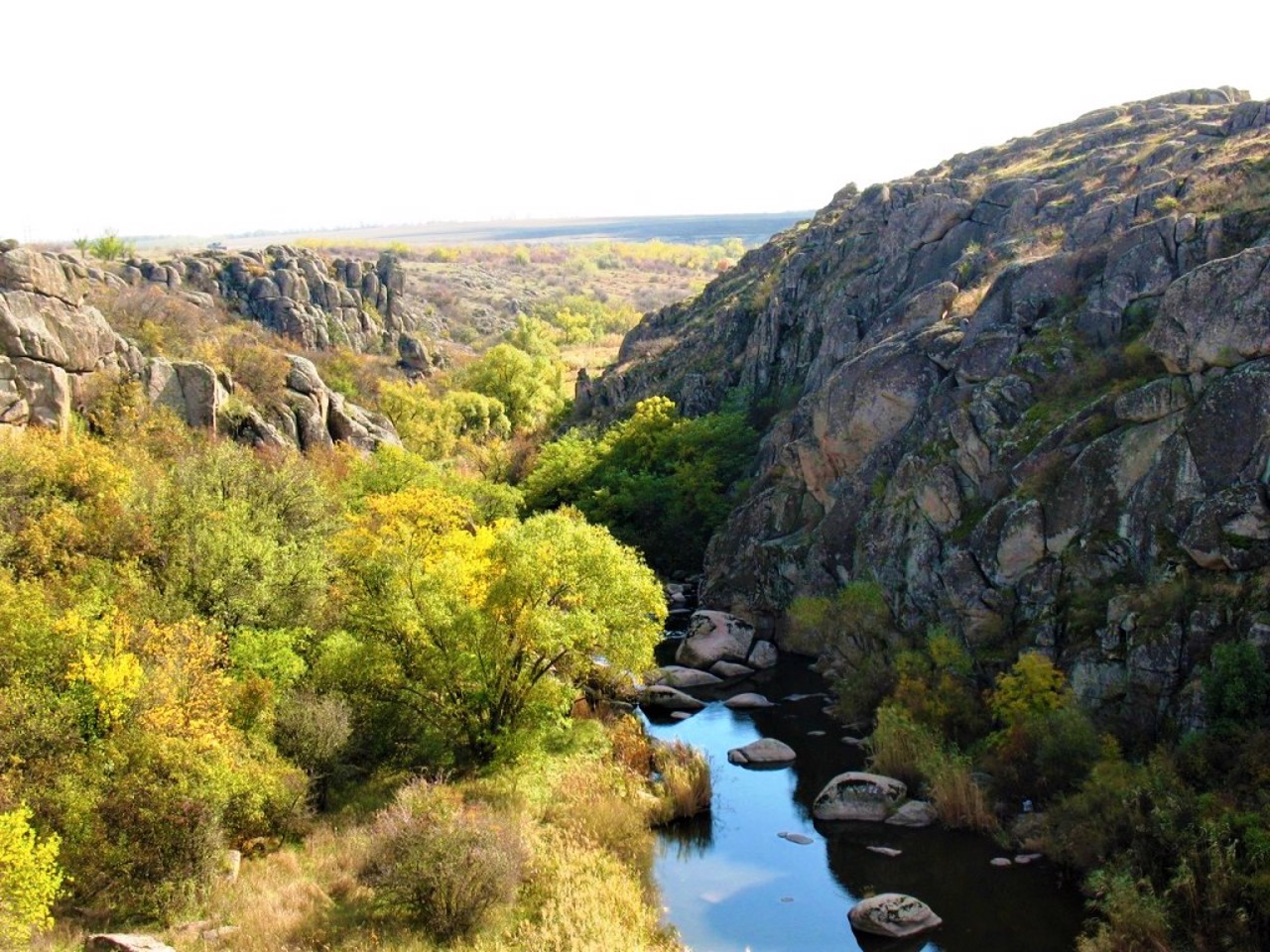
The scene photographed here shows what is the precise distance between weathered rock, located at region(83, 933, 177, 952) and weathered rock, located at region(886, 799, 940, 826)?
16715mm

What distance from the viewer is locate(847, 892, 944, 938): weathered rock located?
22312 millimetres

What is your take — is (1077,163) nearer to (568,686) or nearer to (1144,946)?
(568,686)

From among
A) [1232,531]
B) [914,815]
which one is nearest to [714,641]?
[914,815]

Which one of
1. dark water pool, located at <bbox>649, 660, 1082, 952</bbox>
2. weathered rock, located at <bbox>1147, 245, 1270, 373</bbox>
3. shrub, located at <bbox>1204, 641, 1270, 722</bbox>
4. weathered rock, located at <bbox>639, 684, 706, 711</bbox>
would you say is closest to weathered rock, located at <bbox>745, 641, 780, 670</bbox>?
weathered rock, located at <bbox>639, 684, 706, 711</bbox>

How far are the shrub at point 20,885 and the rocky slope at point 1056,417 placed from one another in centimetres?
2316

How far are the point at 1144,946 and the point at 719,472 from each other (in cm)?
3900

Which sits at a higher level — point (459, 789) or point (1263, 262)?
point (1263, 262)

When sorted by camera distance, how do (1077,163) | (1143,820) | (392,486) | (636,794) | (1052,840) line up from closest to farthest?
1. (1143,820)
2. (1052,840)
3. (636,794)
4. (392,486)
5. (1077,163)

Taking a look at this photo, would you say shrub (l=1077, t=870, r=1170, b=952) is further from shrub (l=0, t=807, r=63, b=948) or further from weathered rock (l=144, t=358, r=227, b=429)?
weathered rock (l=144, t=358, r=227, b=429)

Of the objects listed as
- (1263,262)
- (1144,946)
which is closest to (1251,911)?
(1144,946)

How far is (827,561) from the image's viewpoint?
4269 centimetres

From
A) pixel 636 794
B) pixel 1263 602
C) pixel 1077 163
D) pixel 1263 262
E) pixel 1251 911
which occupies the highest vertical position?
pixel 1077 163

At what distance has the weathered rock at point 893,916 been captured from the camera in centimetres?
2231

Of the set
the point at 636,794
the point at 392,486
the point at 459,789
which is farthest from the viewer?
the point at 392,486
